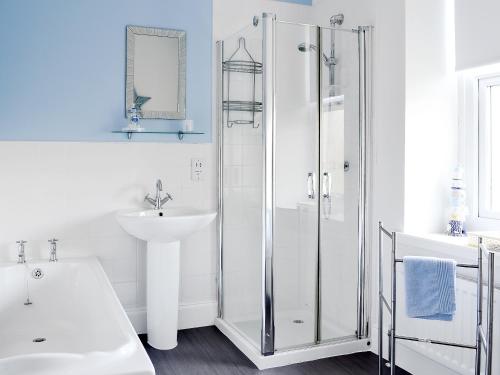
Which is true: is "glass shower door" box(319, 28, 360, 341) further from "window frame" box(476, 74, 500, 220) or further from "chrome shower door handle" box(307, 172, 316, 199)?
"window frame" box(476, 74, 500, 220)

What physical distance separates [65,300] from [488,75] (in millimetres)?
2721

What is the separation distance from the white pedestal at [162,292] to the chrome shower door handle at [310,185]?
35.4 inches

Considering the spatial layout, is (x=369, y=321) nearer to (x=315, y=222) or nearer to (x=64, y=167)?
(x=315, y=222)

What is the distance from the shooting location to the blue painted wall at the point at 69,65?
130 inches

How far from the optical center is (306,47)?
311cm

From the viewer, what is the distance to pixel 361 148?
3297mm

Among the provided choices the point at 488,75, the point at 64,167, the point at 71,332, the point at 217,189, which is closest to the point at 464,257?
the point at 488,75

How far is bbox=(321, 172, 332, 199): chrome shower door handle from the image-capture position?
3189 millimetres

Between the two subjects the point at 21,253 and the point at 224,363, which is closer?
the point at 224,363

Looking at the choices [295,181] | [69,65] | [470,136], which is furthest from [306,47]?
[69,65]

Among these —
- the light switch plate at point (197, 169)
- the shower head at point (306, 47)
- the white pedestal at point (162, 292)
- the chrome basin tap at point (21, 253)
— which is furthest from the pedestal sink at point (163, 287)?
the shower head at point (306, 47)

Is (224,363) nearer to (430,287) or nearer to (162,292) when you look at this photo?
(162,292)

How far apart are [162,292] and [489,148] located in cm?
207

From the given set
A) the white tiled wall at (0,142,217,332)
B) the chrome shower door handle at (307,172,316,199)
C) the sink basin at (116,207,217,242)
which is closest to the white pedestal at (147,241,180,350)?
the sink basin at (116,207,217,242)
